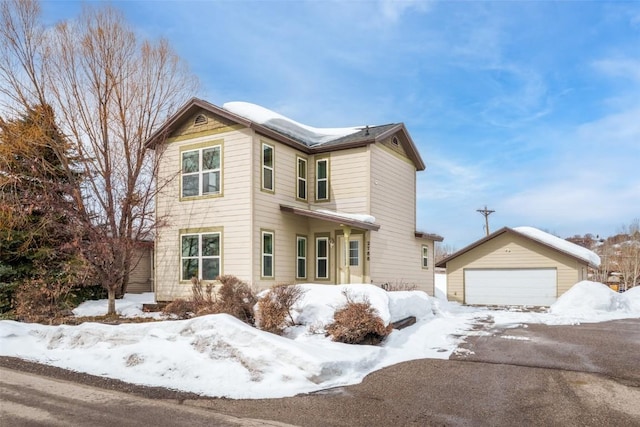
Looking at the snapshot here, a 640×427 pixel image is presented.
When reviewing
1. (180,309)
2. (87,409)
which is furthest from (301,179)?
(87,409)

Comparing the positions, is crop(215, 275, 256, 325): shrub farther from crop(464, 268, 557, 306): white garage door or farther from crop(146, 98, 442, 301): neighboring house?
crop(464, 268, 557, 306): white garage door

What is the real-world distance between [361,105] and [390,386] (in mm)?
18755

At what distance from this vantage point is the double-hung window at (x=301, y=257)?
17.3 m

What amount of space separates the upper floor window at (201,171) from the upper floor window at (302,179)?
3.18 meters

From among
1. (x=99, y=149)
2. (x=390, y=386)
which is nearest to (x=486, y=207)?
(x=99, y=149)

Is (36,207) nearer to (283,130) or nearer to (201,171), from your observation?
(201,171)

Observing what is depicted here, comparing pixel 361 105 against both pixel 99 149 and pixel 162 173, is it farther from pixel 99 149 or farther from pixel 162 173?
pixel 99 149

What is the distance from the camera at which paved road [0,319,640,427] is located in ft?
18.4

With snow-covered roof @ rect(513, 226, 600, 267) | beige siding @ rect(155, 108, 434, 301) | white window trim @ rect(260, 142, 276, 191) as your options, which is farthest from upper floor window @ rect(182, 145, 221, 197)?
snow-covered roof @ rect(513, 226, 600, 267)

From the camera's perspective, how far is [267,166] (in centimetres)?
1609

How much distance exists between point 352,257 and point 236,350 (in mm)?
9373

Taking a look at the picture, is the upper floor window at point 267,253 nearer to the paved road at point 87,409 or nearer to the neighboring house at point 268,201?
the neighboring house at point 268,201

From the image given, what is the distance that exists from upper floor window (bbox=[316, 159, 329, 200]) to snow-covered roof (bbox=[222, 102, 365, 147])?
987 millimetres

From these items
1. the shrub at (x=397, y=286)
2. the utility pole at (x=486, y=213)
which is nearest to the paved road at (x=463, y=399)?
the shrub at (x=397, y=286)
